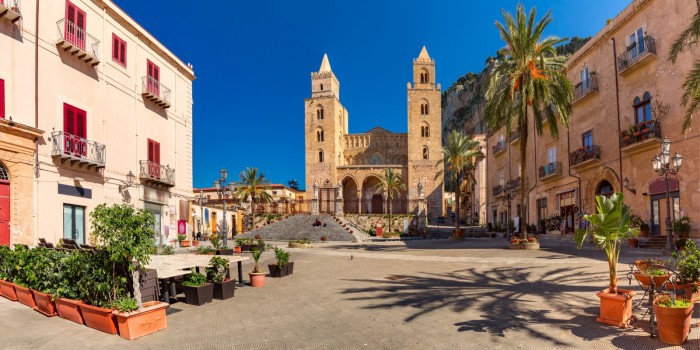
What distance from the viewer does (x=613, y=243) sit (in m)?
7.32

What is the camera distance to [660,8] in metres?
21.6

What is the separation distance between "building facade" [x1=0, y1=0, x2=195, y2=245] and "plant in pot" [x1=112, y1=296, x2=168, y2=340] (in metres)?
10.2

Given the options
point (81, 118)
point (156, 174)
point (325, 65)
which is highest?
point (325, 65)

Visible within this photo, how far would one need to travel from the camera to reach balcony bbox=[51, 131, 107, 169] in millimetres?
15992

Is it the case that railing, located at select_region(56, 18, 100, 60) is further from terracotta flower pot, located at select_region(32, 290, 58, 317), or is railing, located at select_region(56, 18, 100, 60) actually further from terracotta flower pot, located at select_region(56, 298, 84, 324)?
terracotta flower pot, located at select_region(56, 298, 84, 324)

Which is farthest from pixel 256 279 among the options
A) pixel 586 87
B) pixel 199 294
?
pixel 586 87

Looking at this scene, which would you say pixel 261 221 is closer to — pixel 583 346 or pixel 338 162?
pixel 338 162

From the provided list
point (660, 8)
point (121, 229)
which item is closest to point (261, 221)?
point (660, 8)

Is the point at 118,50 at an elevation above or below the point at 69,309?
above

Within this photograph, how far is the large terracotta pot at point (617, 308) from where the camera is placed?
6.71 m

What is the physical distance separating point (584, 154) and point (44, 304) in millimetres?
27804

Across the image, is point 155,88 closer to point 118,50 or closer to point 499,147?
point 118,50

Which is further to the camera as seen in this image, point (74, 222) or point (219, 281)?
point (74, 222)

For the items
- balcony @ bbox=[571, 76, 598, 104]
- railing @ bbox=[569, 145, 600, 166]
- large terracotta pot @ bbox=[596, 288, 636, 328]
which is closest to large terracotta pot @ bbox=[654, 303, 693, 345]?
large terracotta pot @ bbox=[596, 288, 636, 328]
